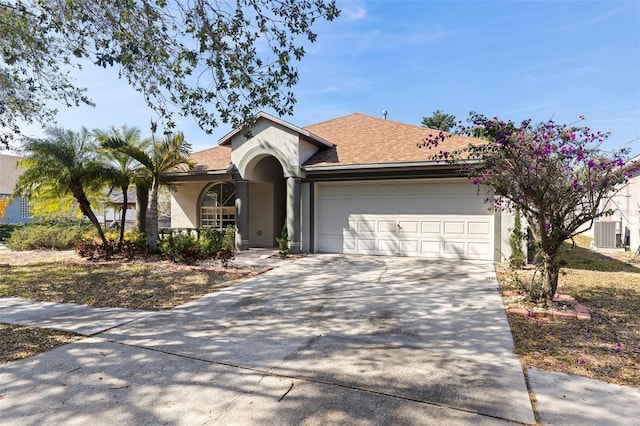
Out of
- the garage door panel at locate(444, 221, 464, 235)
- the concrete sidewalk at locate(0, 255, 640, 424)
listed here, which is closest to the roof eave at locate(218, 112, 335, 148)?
the garage door panel at locate(444, 221, 464, 235)

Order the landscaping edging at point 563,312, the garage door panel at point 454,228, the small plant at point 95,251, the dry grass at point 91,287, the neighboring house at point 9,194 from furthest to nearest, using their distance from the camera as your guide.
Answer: the neighboring house at point 9,194
the small plant at point 95,251
the garage door panel at point 454,228
the landscaping edging at point 563,312
the dry grass at point 91,287

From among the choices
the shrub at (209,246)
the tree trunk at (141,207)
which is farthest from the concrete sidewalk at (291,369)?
the tree trunk at (141,207)

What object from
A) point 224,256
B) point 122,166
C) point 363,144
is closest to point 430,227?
point 363,144

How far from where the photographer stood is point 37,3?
281 inches

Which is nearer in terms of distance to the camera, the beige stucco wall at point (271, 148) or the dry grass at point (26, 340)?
the dry grass at point (26, 340)

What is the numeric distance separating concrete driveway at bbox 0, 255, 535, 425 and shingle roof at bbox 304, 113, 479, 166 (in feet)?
21.5

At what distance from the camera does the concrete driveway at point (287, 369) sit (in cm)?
324

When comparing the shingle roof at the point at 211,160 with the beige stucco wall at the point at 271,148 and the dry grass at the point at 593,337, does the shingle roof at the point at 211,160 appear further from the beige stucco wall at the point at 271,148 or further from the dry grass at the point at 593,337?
the dry grass at the point at 593,337

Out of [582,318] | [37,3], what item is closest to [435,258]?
[582,318]

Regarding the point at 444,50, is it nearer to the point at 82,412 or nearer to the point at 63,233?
the point at 82,412

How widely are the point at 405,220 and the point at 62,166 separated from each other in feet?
37.9

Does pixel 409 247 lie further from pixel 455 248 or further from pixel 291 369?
pixel 291 369

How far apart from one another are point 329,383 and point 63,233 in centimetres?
1787

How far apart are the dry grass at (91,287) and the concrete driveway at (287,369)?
66cm
